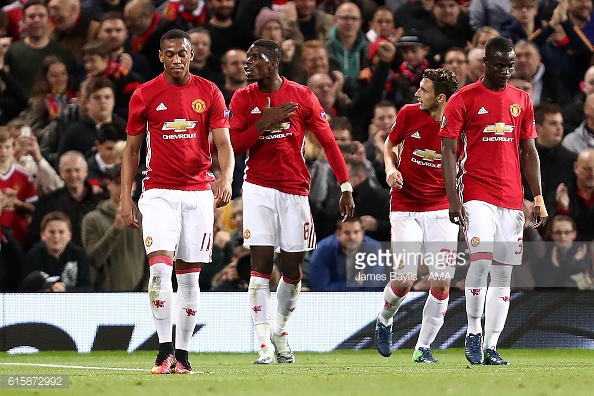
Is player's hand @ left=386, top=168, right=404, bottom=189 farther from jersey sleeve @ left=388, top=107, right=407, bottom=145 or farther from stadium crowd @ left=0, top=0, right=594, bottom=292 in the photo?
stadium crowd @ left=0, top=0, right=594, bottom=292

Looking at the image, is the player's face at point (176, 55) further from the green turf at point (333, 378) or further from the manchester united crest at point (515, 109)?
the manchester united crest at point (515, 109)

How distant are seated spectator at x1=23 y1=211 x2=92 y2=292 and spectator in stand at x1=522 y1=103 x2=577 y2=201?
201 inches

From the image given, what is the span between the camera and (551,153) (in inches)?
508

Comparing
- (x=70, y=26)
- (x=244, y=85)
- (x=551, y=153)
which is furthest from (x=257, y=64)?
(x=70, y=26)

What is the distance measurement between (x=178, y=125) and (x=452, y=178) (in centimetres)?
221

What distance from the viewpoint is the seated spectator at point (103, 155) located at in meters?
13.1

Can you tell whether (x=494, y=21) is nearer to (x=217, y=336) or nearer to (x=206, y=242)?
(x=217, y=336)

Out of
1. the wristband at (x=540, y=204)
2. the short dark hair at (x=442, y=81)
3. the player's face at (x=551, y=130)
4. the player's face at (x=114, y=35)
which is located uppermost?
the player's face at (x=114, y=35)

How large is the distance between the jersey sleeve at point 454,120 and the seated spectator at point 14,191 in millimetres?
5729

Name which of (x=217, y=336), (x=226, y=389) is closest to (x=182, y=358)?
(x=226, y=389)

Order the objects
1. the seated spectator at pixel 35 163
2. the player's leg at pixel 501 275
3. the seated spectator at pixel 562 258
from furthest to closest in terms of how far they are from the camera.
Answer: the seated spectator at pixel 35 163 < the seated spectator at pixel 562 258 < the player's leg at pixel 501 275

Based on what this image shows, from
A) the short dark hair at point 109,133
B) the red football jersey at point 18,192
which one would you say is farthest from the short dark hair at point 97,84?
the red football jersey at point 18,192

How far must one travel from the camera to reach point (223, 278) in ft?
39.5

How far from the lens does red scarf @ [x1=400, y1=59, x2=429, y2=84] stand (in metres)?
14.1
